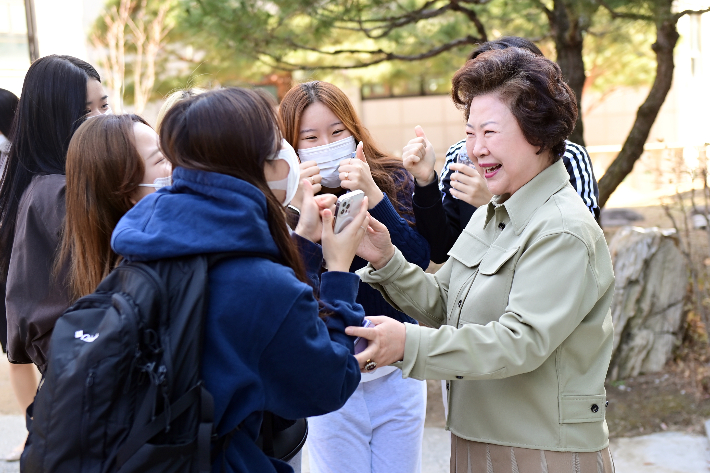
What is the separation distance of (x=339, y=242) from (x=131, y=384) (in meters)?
0.65

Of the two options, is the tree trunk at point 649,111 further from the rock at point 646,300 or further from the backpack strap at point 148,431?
the backpack strap at point 148,431

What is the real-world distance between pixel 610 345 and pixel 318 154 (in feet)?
3.87

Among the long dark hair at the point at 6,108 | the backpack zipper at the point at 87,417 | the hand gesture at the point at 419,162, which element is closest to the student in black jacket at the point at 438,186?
the hand gesture at the point at 419,162

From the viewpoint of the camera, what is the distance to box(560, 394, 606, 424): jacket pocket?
181 cm

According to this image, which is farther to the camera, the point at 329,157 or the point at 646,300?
the point at 646,300

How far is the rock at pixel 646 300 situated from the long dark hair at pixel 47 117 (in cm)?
369

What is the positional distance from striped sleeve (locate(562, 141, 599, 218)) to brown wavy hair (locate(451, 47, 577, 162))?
2.27 ft

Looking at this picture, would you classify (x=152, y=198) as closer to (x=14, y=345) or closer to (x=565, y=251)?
(x=565, y=251)

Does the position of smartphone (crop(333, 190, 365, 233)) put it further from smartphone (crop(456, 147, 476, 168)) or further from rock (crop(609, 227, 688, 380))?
rock (crop(609, 227, 688, 380))

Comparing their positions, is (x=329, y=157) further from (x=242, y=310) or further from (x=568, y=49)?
(x=568, y=49)

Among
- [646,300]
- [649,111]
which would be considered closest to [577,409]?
[646,300]

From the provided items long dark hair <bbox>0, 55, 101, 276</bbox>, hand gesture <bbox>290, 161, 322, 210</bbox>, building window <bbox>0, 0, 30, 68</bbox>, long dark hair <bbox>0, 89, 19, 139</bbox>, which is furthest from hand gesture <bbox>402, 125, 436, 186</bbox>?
building window <bbox>0, 0, 30, 68</bbox>

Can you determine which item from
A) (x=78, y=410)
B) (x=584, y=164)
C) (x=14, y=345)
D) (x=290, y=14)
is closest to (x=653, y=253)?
(x=584, y=164)

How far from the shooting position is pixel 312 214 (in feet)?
6.09
